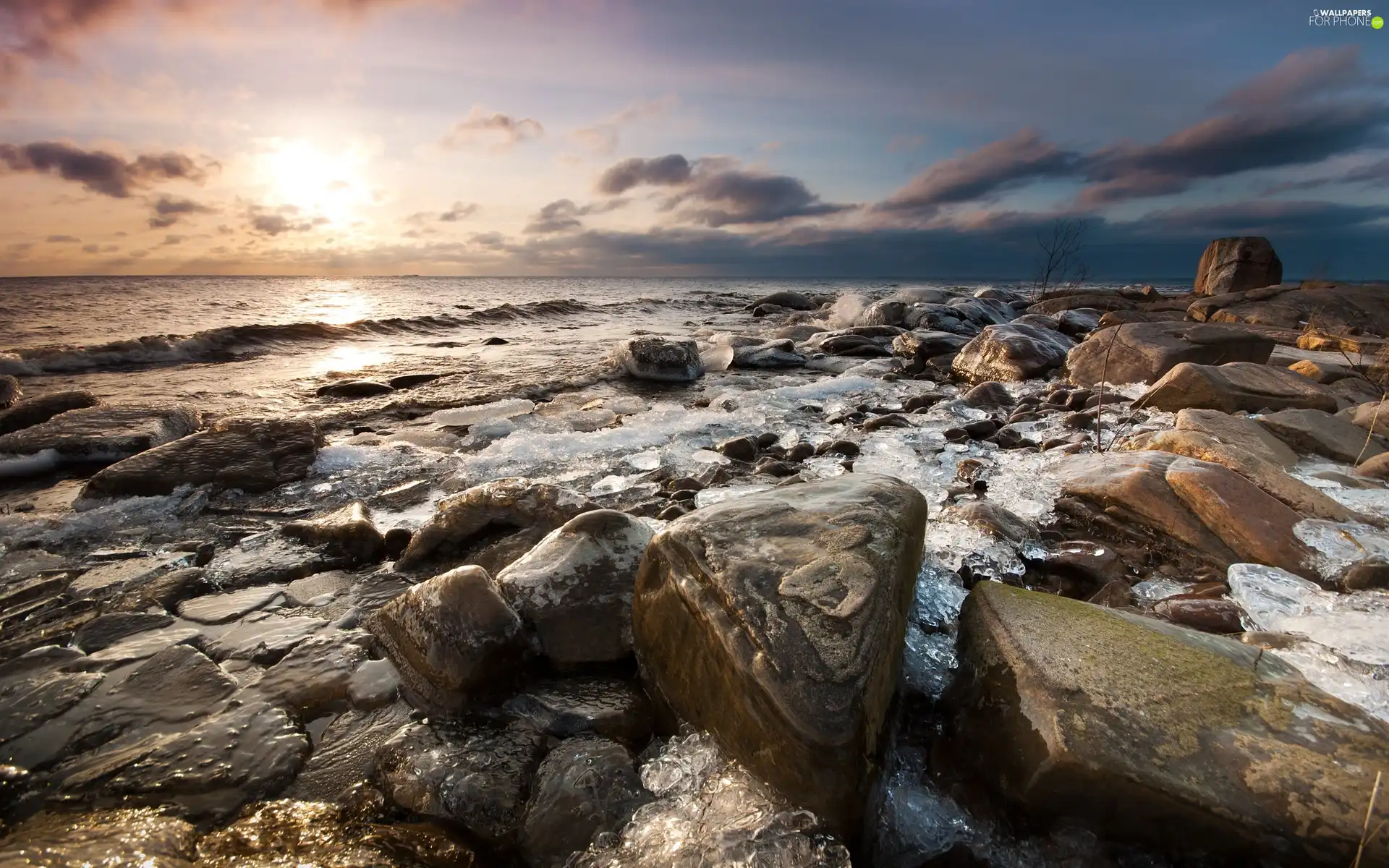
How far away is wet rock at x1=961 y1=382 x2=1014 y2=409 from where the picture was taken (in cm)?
725

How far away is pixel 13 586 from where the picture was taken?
3002 millimetres

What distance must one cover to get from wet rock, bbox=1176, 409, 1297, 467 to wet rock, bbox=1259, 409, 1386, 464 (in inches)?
7.7

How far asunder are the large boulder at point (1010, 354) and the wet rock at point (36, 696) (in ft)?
33.1

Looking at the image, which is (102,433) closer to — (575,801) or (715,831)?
(575,801)

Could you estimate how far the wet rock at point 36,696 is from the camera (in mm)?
2033

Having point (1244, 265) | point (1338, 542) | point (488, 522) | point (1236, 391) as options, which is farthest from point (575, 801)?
point (1244, 265)

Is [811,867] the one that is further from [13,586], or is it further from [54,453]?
[54,453]

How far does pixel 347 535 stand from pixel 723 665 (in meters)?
2.78

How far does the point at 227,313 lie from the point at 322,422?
1921cm

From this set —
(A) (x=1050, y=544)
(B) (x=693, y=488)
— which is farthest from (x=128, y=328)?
(A) (x=1050, y=544)

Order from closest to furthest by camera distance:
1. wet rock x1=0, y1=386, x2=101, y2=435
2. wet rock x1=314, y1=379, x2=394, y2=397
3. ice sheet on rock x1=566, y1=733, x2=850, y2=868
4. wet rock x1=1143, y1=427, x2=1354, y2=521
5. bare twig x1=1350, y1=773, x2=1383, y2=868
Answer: bare twig x1=1350, y1=773, x2=1383, y2=868
ice sheet on rock x1=566, y1=733, x2=850, y2=868
wet rock x1=1143, y1=427, x2=1354, y2=521
wet rock x1=0, y1=386, x2=101, y2=435
wet rock x1=314, y1=379, x2=394, y2=397

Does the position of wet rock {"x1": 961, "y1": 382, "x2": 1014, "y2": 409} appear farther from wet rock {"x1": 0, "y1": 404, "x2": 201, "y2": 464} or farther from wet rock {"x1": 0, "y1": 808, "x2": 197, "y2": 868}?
wet rock {"x1": 0, "y1": 404, "x2": 201, "y2": 464}

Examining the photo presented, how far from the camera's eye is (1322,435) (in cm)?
434

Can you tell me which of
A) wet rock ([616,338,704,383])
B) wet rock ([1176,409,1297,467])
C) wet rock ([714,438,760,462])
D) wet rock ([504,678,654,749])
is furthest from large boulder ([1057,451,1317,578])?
wet rock ([616,338,704,383])
